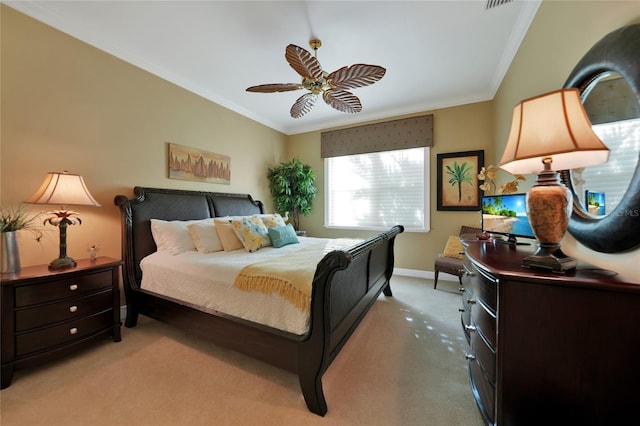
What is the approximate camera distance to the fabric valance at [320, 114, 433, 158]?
3873mm

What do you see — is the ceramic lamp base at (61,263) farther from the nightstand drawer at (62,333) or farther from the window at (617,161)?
the window at (617,161)

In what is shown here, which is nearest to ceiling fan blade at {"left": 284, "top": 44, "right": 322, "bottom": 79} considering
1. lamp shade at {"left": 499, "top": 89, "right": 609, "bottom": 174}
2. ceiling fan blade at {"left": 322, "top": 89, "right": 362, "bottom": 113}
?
ceiling fan blade at {"left": 322, "top": 89, "right": 362, "bottom": 113}

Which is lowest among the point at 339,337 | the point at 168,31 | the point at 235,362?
the point at 235,362

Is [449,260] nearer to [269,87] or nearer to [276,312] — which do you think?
[276,312]

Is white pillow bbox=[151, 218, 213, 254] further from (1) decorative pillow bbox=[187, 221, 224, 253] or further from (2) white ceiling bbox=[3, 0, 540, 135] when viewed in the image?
(2) white ceiling bbox=[3, 0, 540, 135]

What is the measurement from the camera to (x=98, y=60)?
2.36 metres

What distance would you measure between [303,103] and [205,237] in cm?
184

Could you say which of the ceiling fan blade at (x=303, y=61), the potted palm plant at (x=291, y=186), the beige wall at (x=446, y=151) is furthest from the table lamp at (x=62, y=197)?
the beige wall at (x=446, y=151)

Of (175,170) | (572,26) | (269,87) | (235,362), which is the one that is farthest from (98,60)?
(572,26)

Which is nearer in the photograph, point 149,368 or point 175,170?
point 149,368

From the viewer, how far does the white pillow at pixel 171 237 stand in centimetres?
244

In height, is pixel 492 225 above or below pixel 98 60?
below

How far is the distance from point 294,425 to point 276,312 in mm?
598

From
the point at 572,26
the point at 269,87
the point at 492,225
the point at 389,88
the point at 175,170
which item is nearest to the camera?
the point at 572,26
